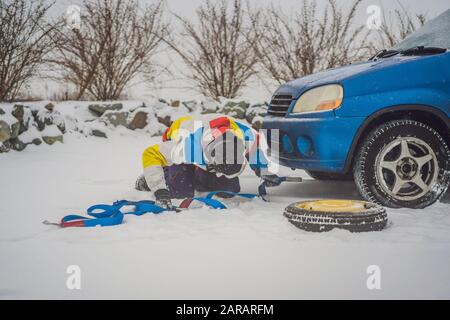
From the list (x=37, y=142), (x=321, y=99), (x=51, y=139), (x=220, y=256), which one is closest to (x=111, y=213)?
(x=220, y=256)

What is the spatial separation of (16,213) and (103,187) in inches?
52.4

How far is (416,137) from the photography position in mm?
3754

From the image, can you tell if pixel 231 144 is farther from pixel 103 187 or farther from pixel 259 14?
pixel 259 14

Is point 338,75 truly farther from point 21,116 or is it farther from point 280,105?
point 21,116

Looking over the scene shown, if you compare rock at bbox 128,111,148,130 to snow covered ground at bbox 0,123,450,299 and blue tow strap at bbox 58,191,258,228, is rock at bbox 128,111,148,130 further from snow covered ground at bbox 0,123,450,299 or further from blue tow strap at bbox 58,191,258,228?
blue tow strap at bbox 58,191,258,228

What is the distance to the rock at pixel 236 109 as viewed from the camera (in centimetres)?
957

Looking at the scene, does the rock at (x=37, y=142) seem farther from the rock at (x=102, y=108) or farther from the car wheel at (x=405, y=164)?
the car wheel at (x=405, y=164)

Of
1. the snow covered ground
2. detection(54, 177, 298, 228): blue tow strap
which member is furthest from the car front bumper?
detection(54, 177, 298, 228): blue tow strap

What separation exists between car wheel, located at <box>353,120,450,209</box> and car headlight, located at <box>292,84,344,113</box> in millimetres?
368

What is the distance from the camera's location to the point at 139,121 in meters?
9.70

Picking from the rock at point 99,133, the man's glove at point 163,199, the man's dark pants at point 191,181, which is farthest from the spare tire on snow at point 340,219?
the rock at point 99,133

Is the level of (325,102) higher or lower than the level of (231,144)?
higher

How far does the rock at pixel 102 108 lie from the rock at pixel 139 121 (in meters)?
0.40
